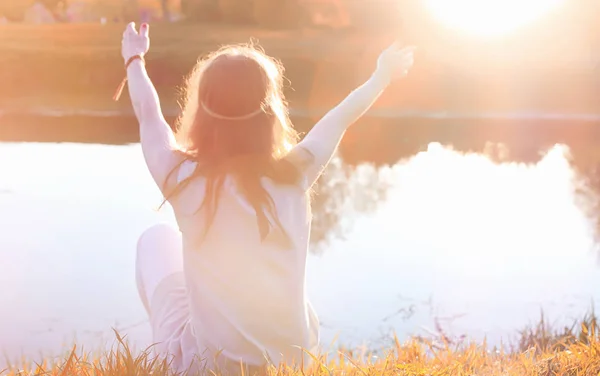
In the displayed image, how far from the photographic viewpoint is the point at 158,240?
188 cm

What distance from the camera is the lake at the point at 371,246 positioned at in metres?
2.82

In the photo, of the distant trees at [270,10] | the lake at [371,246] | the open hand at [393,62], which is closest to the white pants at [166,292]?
the lake at [371,246]

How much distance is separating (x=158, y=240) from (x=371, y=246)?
69.7 inches

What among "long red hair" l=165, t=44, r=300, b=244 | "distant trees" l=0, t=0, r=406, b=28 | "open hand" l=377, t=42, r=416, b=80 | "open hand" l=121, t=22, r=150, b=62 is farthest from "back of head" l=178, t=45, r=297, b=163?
"distant trees" l=0, t=0, r=406, b=28

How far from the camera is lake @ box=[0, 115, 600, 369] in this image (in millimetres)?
2818

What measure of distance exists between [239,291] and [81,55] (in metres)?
7.38

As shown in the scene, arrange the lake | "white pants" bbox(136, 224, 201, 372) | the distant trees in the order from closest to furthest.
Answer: "white pants" bbox(136, 224, 201, 372) → the lake → the distant trees

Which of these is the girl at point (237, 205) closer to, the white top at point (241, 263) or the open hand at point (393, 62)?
the white top at point (241, 263)

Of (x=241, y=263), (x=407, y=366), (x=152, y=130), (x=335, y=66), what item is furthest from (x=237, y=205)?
(x=335, y=66)

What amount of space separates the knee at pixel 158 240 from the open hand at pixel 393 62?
0.66 metres

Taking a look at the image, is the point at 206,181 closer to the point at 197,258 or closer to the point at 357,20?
the point at 197,258

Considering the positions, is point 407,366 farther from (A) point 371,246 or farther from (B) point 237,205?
(A) point 371,246

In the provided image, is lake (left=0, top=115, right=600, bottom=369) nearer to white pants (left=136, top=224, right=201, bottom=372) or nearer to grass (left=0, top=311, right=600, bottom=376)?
white pants (left=136, top=224, right=201, bottom=372)

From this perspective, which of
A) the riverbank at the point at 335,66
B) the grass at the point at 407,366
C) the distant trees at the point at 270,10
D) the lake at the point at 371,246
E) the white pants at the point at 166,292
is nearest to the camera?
the grass at the point at 407,366
